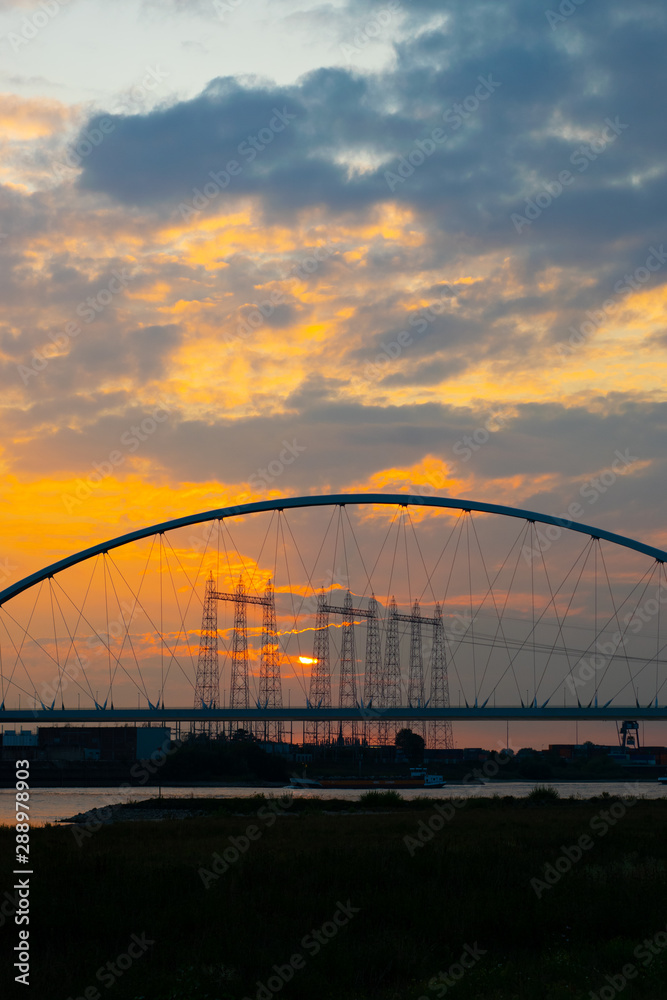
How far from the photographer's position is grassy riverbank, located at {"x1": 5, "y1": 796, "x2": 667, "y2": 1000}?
1448 centimetres

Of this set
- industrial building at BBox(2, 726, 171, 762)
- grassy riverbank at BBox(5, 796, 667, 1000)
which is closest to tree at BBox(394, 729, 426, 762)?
industrial building at BBox(2, 726, 171, 762)

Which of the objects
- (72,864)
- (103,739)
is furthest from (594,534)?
(103,739)

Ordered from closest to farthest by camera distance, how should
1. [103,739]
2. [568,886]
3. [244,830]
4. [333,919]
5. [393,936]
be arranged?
[393,936] → [333,919] → [568,886] → [244,830] → [103,739]

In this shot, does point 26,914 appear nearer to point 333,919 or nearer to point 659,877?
point 333,919

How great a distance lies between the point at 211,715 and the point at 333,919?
2379 inches

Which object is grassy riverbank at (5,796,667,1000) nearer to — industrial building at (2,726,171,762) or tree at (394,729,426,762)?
industrial building at (2,726,171,762)

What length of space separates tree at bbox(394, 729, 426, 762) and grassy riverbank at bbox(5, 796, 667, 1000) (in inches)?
5716

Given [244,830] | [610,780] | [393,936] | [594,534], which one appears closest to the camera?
[393,936]

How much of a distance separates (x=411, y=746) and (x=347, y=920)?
6163 inches

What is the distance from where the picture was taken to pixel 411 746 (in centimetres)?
16975

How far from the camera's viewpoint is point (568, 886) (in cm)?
2003

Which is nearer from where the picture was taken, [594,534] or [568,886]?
[568,886]

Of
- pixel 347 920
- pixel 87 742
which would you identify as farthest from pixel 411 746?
pixel 347 920

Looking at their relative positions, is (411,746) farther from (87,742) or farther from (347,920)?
(347,920)
